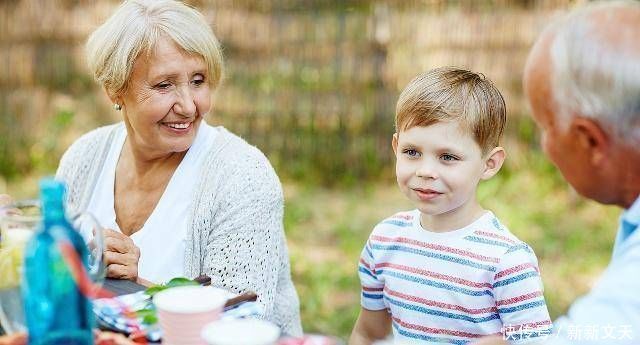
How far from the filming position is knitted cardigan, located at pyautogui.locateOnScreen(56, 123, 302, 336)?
237 cm

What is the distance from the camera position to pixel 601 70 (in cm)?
138

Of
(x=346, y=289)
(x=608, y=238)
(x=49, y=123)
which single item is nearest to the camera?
(x=346, y=289)

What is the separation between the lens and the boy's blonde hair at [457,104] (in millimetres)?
2002

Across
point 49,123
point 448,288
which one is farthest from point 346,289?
point 49,123

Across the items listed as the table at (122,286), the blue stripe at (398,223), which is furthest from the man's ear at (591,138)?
the table at (122,286)

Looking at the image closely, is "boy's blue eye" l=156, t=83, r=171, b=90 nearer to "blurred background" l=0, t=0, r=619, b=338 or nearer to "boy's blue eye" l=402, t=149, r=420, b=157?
"boy's blue eye" l=402, t=149, r=420, b=157

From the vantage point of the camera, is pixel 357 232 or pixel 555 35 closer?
pixel 555 35

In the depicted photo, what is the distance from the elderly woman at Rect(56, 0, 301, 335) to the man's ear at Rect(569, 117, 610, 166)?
3.84 feet

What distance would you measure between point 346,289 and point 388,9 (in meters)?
2.17

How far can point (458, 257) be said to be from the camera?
6.66ft

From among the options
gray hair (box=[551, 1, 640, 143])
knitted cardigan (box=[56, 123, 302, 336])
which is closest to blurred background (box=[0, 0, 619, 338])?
knitted cardigan (box=[56, 123, 302, 336])

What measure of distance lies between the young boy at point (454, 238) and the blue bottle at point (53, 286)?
34.4 inches

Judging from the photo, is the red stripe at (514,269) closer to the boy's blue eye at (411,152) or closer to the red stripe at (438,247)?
the red stripe at (438,247)

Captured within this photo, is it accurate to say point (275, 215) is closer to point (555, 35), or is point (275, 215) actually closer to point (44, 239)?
point (44, 239)
